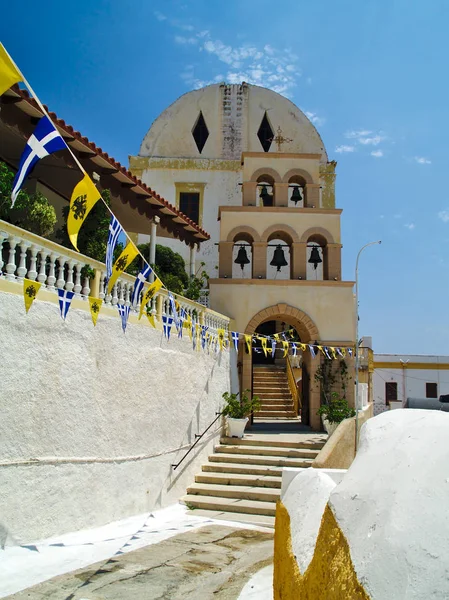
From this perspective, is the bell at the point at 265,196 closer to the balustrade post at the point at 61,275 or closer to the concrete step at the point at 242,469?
the concrete step at the point at 242,469

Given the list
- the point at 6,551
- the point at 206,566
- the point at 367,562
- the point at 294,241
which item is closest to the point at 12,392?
the point at 6,551

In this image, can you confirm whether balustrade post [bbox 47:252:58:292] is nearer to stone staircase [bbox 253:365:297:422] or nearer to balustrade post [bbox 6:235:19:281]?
balustrade post [bbox 6:235:19:281]

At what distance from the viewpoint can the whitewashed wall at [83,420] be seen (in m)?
6.90

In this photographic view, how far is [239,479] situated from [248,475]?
1.31 feet

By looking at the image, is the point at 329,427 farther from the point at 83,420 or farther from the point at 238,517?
the point at 83,420

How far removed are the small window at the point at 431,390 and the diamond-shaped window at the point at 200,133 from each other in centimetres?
2499

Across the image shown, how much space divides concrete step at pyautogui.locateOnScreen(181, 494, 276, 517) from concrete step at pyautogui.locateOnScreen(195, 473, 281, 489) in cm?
67

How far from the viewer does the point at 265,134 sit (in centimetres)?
2578

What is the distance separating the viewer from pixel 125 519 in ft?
30.2

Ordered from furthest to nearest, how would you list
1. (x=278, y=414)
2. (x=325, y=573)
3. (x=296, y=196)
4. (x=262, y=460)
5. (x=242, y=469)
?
1. (x=278, y=414)
2. (x=296, y=196)
3. (x=262, y=460)
4. (x=242, y=469)
5. (x=325, y=573)

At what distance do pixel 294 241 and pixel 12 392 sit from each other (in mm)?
11956

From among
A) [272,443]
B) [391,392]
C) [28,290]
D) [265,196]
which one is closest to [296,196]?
[265,196]

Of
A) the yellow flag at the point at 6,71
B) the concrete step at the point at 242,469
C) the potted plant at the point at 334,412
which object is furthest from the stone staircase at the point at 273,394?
the yellow flag at the point at 6,71

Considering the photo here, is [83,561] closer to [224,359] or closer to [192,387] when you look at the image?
[192,387]
